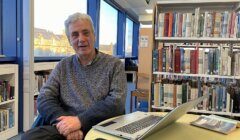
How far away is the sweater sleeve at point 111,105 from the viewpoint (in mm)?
1432

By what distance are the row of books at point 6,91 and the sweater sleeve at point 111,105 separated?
192 cm

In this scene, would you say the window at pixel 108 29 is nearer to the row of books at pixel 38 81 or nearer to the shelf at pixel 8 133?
the row of books at pixel 38 81

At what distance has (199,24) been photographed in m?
2.54

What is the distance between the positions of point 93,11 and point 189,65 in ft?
12.1

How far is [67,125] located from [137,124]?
371mm

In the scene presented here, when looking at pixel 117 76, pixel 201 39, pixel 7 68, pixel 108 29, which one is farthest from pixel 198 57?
pixel 108 29

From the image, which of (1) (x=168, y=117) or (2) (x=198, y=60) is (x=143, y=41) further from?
(1) (x=168, y=117)

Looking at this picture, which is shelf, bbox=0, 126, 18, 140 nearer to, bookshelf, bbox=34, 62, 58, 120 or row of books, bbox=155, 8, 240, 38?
bookshelf, bbox=34, 62, 58, 120

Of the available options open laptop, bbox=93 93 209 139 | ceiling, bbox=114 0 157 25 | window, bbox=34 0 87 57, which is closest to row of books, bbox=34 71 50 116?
window, bbox=34 0 87 57

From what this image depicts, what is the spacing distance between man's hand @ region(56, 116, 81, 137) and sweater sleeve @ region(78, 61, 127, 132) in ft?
0.12

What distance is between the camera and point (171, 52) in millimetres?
2607

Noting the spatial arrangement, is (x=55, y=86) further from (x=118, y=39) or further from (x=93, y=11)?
(x=118, y=39)

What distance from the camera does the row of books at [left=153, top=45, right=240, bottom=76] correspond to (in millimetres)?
2461

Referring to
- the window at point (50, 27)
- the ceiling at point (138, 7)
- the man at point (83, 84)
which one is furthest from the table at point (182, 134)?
the ceiling at point (138, 7)
